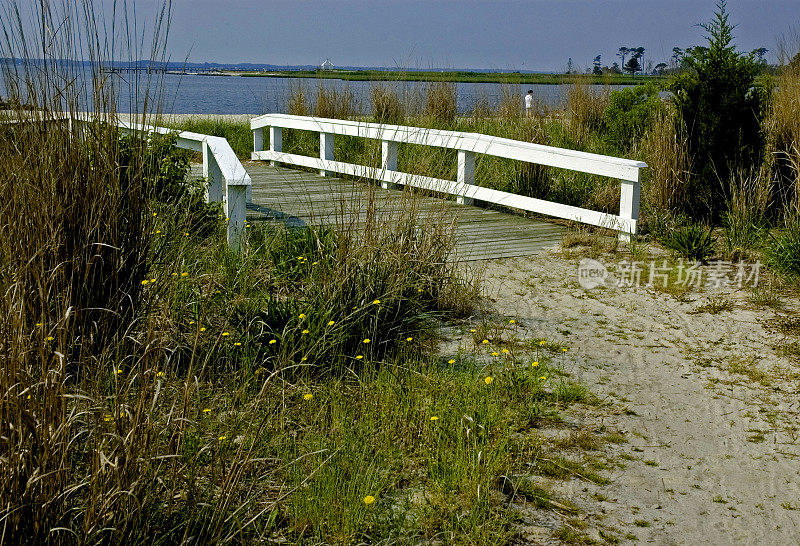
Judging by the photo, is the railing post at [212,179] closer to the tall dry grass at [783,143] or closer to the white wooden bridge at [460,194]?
the white wooden bridge at [460,194]

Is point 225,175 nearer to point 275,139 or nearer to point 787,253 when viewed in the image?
point 787,253

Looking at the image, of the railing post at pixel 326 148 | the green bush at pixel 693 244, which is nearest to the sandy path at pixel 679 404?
the green bush at pixel 693 244

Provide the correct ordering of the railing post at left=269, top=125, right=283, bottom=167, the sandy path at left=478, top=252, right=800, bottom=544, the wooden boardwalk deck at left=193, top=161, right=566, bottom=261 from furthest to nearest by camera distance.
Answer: the railing post at left=269, top=125, right=283, bottom=167
the wooden boardwalk deck at left=193, top=161, right=566, bottom=261
the sandy path at left=478, top=252, right=800, bottom=544

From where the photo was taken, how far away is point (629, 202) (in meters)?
7.75

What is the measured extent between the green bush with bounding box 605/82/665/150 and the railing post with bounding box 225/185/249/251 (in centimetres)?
646

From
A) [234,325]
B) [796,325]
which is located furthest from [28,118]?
[796,325]

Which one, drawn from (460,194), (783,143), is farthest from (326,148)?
(783,143)

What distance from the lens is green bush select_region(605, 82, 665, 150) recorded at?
1168 centimetres

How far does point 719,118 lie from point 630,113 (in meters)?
3.64

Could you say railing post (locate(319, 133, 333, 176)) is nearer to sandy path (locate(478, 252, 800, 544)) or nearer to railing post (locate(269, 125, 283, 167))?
railing post (locate(269, 125, 283, 167))

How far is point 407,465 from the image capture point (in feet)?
11.7

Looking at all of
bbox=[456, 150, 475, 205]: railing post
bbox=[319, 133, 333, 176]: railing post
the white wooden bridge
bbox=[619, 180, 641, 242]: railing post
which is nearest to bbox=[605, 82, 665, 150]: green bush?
bbox=[456, 150, 475, 205]: railing post

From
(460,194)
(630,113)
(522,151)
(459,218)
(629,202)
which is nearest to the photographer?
(460,194)

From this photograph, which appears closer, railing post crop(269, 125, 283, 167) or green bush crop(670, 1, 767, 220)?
green bush crop(670, 1, 767, 220)
